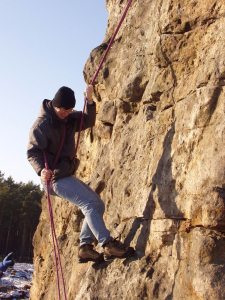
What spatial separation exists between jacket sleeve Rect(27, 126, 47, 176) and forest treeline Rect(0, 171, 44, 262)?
45569 millimetres

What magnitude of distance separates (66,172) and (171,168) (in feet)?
5.55

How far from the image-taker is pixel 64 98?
5160 mm

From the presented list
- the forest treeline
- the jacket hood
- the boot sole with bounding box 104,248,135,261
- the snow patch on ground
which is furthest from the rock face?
the forest treeline

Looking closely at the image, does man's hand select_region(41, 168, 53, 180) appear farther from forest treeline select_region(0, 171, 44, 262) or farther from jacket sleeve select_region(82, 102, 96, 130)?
forest treeline select_region(0, 171, 44, 262)

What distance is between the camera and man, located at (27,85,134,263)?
4.75 meters

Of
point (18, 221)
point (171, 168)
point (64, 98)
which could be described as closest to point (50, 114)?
point (64, 98)

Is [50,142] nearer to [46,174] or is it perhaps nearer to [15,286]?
[46,174]

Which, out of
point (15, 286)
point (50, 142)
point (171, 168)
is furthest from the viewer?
point (15, 286)

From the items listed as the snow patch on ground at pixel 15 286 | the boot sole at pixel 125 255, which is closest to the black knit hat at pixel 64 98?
the boot sole at pixel 125 255

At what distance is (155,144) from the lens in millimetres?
5465

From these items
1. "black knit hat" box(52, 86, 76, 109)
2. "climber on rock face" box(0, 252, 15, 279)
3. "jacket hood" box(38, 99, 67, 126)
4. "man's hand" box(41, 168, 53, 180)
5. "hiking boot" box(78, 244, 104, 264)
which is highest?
"black knit hat" box(52, 86, 76, 109)

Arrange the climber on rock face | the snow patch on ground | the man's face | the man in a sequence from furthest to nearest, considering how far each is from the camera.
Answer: the snow patch on ground
the climber on rock face
the man's face
the man

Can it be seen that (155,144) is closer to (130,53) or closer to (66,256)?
(130,53)

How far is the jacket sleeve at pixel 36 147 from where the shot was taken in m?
4.89
